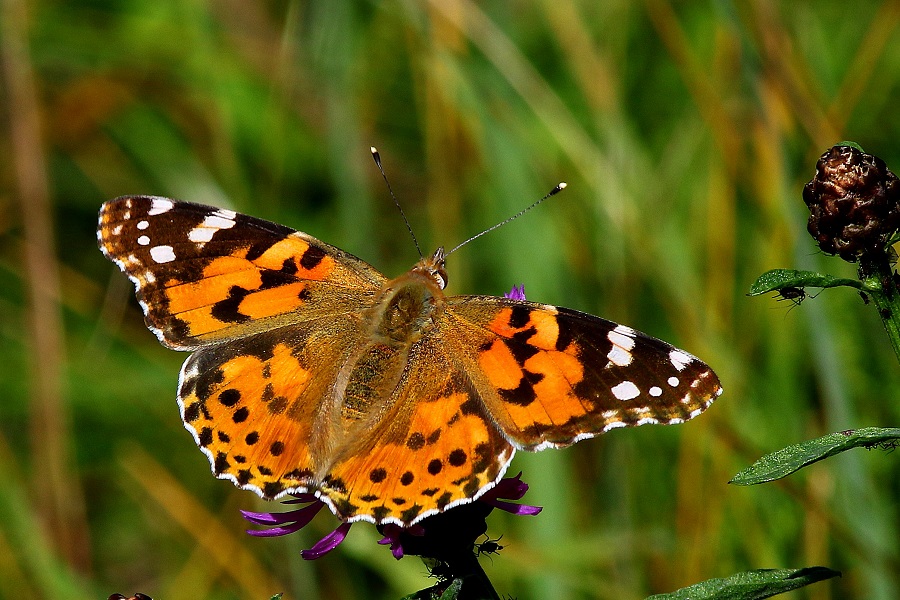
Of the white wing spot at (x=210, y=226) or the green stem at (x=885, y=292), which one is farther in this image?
the white wing spot at (x=210, y=226)

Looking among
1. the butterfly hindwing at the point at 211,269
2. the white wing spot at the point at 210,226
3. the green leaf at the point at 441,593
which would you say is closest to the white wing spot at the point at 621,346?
the green leaf at the point at 441,593

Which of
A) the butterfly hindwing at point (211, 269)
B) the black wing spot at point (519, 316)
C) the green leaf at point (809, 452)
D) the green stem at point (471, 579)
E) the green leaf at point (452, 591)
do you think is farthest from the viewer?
the butterfly hindwing at point (211, 269)

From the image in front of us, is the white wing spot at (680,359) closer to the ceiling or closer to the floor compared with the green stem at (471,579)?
closer to the ceiling

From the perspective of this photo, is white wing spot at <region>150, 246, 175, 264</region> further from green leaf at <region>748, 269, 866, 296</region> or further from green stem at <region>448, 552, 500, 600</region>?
green leaf at <region>748, 269, 866, 296</region>

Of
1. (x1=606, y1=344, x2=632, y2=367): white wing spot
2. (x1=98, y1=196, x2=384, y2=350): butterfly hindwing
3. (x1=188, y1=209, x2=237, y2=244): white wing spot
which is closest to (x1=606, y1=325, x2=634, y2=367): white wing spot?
(x1=606, y1=344, x2=632, y2=367): white wing spot

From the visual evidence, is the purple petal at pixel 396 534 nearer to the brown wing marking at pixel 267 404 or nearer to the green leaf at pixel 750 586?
the brown wing marking at pixel 267 404

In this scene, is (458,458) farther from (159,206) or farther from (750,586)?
(159,206)

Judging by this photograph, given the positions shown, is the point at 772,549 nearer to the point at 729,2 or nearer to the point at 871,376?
the point at 871,376
